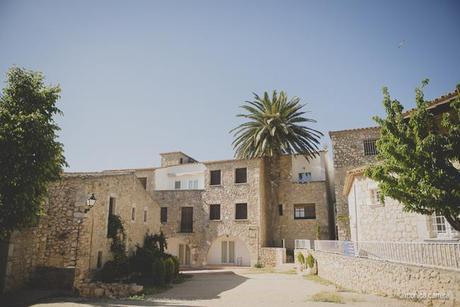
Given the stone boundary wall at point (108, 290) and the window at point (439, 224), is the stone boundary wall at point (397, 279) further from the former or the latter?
the stone boundary wall at point (108, 290)

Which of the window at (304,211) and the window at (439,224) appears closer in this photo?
the window at (439,224)

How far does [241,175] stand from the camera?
30.4m

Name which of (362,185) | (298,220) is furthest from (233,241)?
(362,185)

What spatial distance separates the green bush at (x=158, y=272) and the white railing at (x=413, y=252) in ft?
30.8

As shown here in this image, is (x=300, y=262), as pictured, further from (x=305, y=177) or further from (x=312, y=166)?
(x=312, y=166)

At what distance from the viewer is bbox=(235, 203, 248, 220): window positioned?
29484 millimetres

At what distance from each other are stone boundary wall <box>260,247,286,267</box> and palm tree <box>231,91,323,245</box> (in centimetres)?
267

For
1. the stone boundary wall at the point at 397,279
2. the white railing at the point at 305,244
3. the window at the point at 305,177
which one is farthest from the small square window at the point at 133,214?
the window at the point at 305,177

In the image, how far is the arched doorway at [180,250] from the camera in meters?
30.9

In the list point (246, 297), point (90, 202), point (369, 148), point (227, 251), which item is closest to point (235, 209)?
point (227, 251)

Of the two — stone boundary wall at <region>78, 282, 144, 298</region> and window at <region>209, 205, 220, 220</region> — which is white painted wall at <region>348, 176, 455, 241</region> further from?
window at <region>209, 205, 220, 220</region>

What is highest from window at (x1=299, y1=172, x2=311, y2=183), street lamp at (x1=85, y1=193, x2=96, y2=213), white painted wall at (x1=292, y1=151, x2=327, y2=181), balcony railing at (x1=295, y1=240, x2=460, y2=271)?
white painted wall at (x1=292, y1=151, x2=327, y2=181)

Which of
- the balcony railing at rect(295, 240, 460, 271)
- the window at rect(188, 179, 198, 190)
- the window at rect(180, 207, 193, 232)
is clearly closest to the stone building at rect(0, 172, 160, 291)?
the balcony railing at rect(295, 240, 460, 271)

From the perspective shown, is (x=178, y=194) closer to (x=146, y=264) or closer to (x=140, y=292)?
(x=146, y=264)
